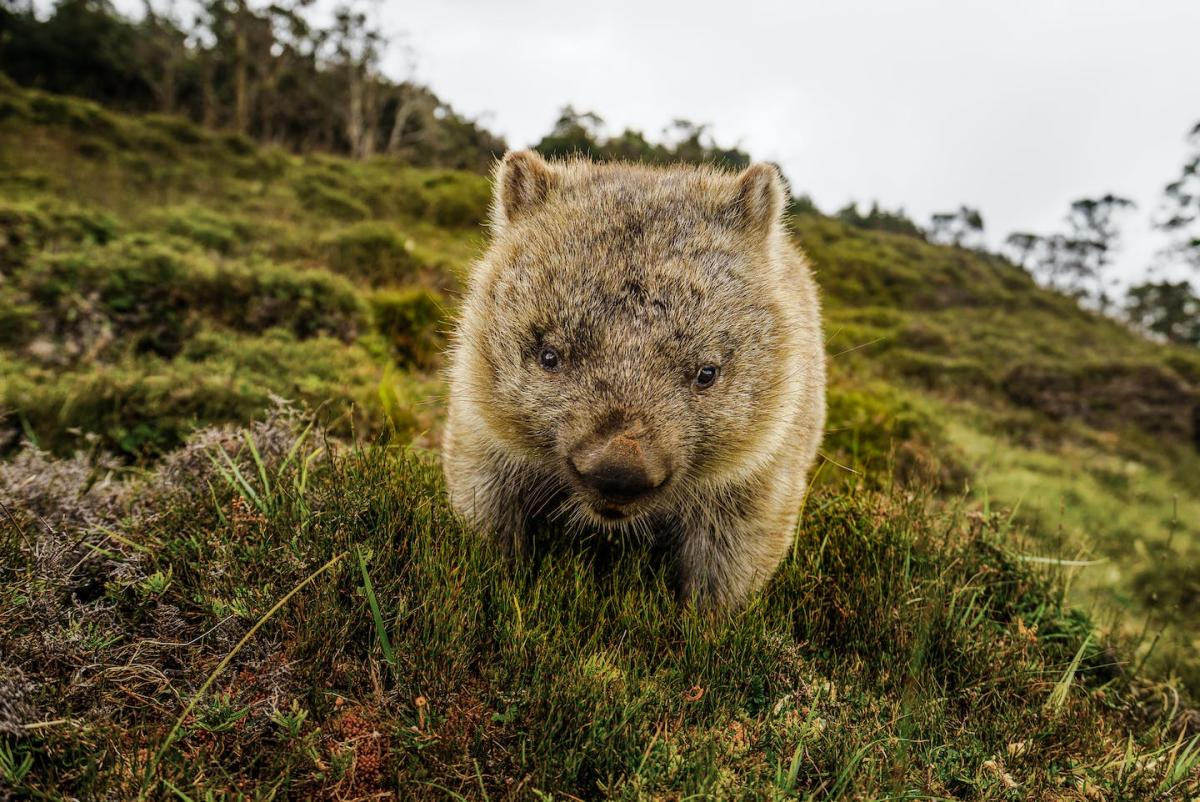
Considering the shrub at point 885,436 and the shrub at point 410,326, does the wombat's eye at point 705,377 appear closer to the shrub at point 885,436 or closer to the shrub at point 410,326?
the shrub at point 885,436

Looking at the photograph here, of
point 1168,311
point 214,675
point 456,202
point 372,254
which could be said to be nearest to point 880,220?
point 1168,311

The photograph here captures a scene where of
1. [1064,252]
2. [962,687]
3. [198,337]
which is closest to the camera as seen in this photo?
[962,687]

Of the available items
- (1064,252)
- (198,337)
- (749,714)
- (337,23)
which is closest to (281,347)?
(198,337)

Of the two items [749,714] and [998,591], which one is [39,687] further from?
[998,591]

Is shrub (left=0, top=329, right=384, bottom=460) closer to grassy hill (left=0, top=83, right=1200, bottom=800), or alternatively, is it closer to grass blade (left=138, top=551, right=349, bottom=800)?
grassy hill (left=0, top=83, right=1200, bottom=800)

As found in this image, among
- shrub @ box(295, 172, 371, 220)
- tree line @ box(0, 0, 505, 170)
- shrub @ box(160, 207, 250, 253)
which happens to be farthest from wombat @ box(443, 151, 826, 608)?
tree line @ box(0, 0, 505, 170)

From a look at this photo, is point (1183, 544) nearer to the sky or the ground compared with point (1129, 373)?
nearer to the ground

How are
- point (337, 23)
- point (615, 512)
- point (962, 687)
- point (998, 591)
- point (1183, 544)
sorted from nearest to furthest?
point (615, 512) < point (962, 687) < point (998, 591) < point (1183, 544) < point (337, 23)
